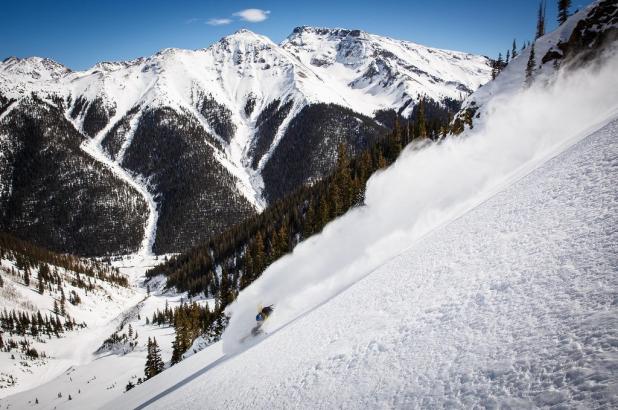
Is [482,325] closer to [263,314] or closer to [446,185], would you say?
[263,314]

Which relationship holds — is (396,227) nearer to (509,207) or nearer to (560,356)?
(509,207)

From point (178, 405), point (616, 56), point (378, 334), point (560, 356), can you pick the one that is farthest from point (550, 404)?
point (616, 56)

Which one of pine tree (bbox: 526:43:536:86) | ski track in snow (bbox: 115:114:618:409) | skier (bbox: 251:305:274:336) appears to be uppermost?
pine tree (bbox: 526:43:536:86)

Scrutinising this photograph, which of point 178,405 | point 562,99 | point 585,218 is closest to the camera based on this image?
point 585,218

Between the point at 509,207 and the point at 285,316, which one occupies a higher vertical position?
the point at 509,207

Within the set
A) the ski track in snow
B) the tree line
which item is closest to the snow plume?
the ski track in snow

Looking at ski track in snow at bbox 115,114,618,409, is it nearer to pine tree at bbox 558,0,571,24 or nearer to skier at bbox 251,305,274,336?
skier at bbox 251,305,274,336
